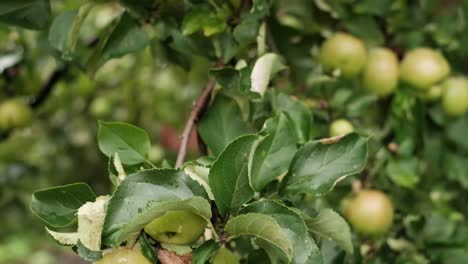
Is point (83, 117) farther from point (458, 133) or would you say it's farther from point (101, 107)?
point (458, 133)

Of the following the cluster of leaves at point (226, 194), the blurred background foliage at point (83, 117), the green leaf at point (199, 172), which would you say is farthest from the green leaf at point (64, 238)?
the blurred background foliage at point (83, 117)

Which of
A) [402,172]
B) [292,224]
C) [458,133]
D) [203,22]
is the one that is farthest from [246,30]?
[458,133]

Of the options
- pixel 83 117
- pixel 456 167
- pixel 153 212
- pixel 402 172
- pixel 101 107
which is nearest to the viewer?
pixel 153 212

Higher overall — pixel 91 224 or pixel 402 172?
pixel 91 224

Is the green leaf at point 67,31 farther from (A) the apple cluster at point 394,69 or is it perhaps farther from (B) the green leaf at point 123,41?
(A) the apple cluster at point 394,69

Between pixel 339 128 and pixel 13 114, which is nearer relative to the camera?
pixel 339 128

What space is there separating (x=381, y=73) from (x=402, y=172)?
15 cm

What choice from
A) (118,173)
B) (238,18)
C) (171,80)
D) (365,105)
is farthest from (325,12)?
(171,80)

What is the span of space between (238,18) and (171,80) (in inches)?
38.9

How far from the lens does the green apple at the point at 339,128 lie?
0.94 metres

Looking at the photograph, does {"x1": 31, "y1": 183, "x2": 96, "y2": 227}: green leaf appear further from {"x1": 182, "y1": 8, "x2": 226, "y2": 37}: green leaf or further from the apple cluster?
the apple cluster

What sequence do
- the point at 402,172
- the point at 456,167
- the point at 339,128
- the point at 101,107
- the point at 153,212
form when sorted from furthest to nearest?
the point at 101,107
the point at 456,167
the point at 402,172
the point at 339,128
the point at 153,212

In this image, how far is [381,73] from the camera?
1.10 metres

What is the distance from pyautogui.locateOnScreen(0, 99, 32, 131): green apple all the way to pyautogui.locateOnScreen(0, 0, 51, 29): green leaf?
0.45 m
